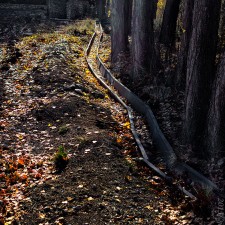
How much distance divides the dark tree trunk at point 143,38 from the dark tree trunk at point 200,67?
240 inches

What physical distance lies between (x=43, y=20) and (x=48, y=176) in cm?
3261

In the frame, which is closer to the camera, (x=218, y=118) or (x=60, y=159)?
(x=218, y=118)

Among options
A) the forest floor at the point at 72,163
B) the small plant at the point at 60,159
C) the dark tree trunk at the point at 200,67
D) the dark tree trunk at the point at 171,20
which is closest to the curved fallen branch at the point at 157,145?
the forest floor at the point at 72,163

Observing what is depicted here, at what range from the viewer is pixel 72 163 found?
8.35m

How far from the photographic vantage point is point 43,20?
38.2 meters

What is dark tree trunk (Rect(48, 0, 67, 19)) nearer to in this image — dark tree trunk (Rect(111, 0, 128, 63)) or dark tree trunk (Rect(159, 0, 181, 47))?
dark tree trunk (Rect(111, 0, 128, 63))

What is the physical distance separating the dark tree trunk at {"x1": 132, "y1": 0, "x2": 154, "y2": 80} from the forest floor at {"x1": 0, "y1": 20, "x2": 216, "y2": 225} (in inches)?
75.5

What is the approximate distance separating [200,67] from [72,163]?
3.84m

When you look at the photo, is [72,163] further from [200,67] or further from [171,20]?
[171,20]

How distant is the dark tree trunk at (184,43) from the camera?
1188 cm

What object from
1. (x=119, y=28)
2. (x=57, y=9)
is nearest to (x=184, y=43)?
(x=119, y=28)

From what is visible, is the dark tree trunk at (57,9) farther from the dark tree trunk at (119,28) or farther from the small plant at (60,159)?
the small plant at (60,159)

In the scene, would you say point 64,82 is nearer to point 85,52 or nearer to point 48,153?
point 48,153

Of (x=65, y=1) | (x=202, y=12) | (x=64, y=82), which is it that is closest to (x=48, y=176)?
(x=202, y=12)
